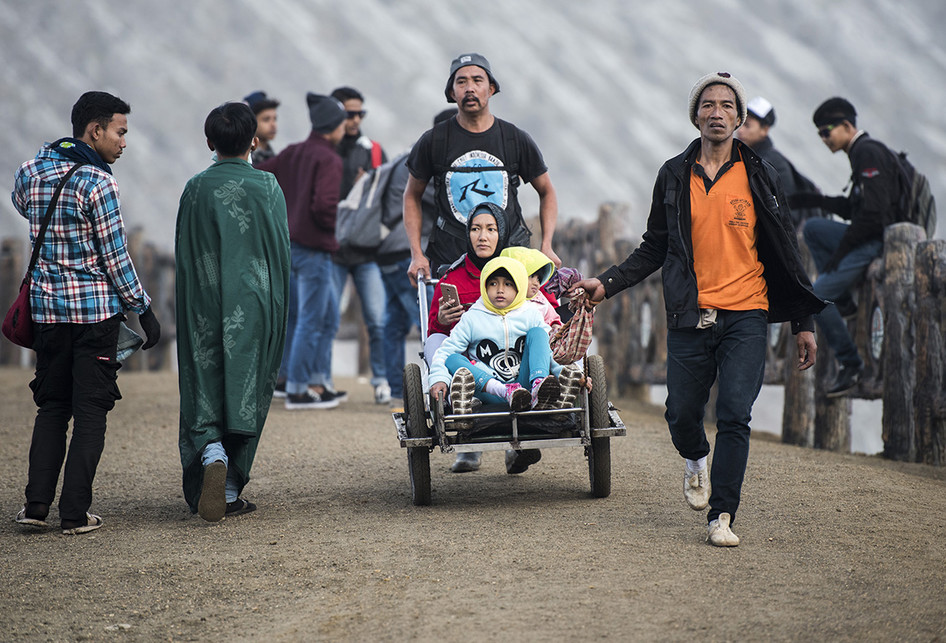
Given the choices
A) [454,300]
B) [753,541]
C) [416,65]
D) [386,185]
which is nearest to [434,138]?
[454,300]

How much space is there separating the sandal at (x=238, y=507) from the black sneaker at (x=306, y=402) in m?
4.73

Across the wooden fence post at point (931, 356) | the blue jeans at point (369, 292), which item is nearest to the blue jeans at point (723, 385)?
the wooden fence post at point (931, 356)

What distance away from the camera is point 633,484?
22.2 ft

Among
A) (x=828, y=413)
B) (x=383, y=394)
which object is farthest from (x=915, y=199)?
(x=383, y=394)

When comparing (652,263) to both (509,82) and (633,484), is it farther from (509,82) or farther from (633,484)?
(509,82)

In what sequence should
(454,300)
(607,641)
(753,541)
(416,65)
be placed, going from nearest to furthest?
(607,641)
(753,541)
(454,300)
(416,65)

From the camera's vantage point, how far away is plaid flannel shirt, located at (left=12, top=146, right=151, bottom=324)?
5.66m

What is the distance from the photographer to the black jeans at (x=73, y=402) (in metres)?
5.71

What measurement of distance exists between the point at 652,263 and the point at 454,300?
3.69ft

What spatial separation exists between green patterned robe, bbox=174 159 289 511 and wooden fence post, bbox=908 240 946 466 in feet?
14.8

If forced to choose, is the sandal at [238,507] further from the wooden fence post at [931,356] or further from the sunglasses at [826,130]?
the sunglasses at [826,130]

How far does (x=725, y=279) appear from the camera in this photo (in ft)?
17.2

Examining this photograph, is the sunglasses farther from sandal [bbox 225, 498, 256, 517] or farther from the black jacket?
sandal [bbox 225, 498, 256, 517]

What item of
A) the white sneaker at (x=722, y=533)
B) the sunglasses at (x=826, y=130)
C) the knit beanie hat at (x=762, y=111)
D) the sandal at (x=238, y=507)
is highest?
the knit beanie hat at (x=762, y=111)
